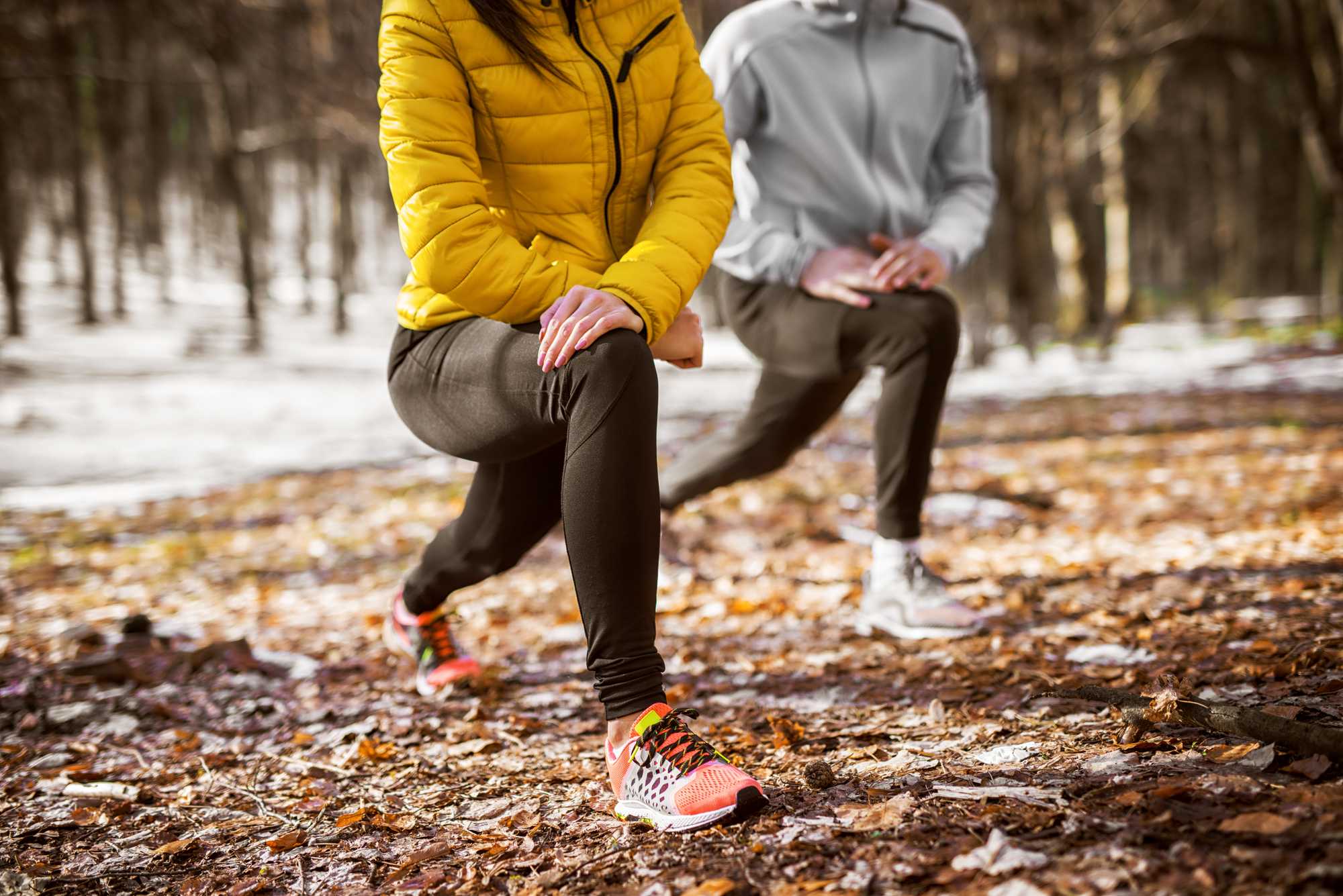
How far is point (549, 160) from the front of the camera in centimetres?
245

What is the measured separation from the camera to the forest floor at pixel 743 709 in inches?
72.3

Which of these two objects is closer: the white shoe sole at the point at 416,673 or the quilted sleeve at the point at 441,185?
the quilted sleeve at the point at 441,185

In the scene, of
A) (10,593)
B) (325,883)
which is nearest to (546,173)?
(325,883)

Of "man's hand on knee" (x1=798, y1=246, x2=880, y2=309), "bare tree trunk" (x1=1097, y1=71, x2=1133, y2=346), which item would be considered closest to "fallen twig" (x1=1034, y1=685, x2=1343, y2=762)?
"man's hand on knee" (x1=798, y1=246, x2=880, y2=309)

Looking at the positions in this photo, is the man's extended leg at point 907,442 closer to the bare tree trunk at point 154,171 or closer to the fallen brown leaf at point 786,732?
the fallen brown leaf at point 786,732

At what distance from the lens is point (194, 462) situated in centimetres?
934

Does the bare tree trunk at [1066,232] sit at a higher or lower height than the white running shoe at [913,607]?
higher

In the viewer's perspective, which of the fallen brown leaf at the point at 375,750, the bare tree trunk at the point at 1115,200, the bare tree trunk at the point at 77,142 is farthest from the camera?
the bare tree trunk at the point at 1115,200

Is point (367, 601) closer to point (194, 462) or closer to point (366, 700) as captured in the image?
point (366, 700)

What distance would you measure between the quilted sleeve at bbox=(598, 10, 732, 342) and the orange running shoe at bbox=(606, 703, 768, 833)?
0.87 meters

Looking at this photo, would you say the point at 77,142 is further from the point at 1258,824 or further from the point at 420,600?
the point at 1258,824

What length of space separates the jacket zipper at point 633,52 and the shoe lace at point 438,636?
1738mm

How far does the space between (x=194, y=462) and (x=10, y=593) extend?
15.3ft

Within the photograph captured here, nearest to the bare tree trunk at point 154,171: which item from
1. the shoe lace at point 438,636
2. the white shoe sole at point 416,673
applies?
the white shoe sole at point 416,673
